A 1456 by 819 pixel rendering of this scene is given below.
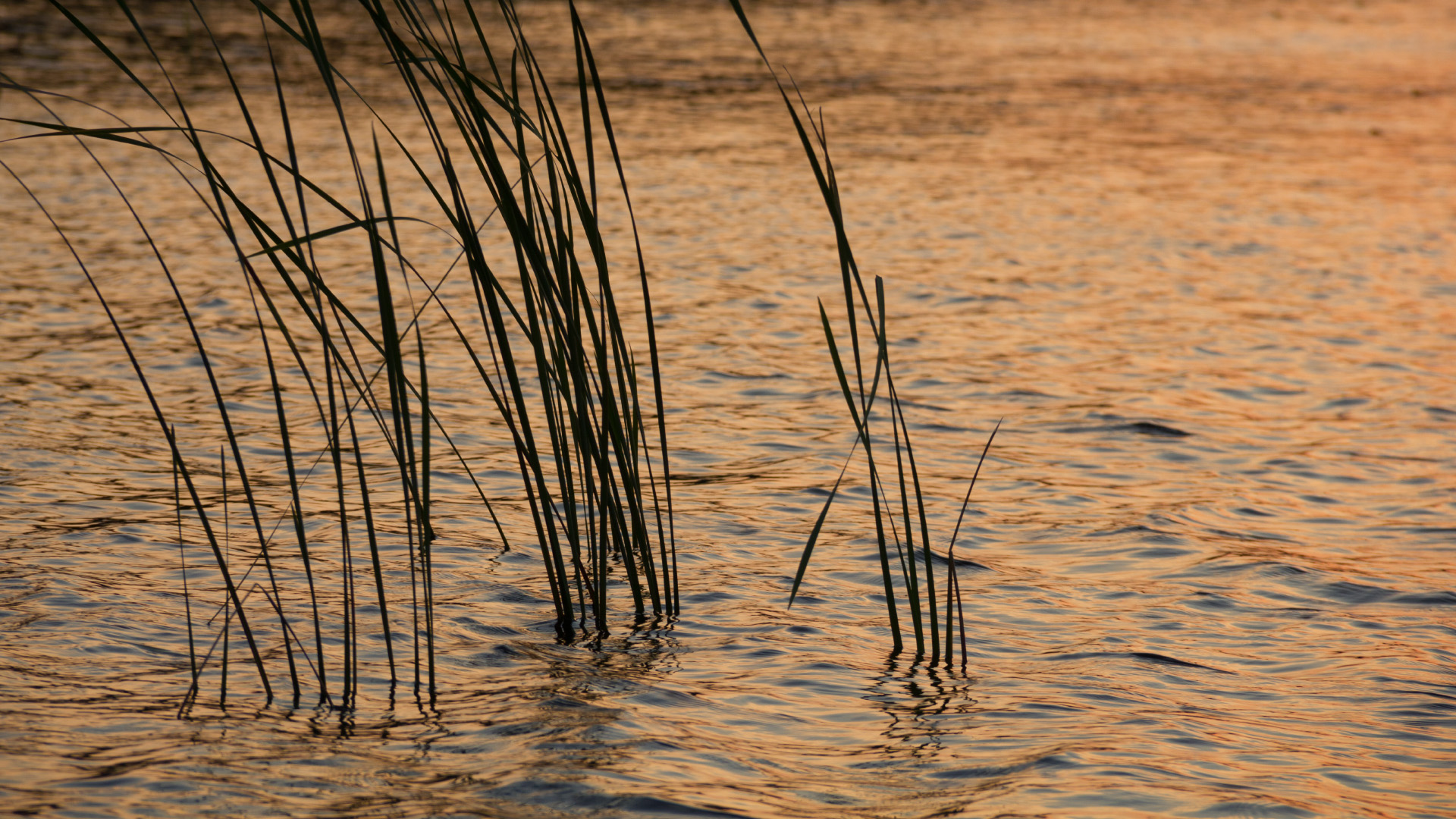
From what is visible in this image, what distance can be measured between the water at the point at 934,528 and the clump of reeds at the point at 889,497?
116mm

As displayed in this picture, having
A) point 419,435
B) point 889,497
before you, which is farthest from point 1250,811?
point 419,435

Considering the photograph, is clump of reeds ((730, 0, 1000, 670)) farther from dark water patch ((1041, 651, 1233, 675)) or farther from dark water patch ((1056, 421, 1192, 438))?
dark water patch ((1056, 421, 1192, 438))

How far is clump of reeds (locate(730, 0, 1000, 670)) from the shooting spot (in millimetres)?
2939

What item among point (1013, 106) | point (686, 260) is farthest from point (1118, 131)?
point (686, 260)

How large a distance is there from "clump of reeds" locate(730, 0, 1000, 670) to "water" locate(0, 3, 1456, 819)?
0.12 metres

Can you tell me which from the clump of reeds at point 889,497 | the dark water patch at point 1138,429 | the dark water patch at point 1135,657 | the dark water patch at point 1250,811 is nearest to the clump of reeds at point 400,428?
the clump of reeds at point 889,497

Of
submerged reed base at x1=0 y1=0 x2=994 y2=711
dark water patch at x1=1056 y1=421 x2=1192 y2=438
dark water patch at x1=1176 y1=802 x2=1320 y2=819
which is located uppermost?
submerged reed base at x1=0 y1=0 x2=994 y2=711

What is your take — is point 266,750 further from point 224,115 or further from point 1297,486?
point 224,115

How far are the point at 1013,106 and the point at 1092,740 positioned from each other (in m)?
14.3

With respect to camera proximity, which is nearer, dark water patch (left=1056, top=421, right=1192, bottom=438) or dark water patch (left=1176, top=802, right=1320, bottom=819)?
dark water patch (left=1176, top=802, right=1320, bottom=819)

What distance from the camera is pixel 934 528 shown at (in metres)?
4.99

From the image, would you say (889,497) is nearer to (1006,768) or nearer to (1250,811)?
(1006,768)

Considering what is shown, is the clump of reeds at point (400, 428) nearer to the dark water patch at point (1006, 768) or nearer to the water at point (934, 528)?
the water at point (934, 528)

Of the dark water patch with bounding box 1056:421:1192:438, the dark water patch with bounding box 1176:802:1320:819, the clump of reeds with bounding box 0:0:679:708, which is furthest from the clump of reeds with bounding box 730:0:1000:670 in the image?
the dark water patch with bounding box 1056:421:1192:438
